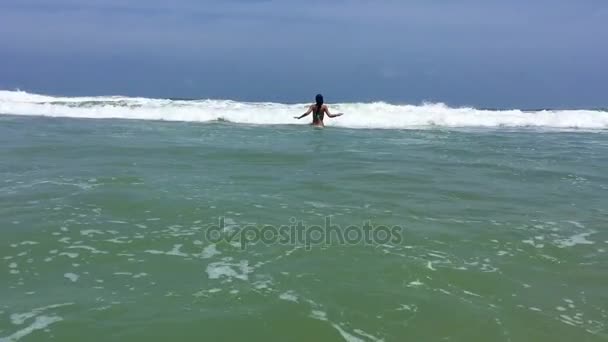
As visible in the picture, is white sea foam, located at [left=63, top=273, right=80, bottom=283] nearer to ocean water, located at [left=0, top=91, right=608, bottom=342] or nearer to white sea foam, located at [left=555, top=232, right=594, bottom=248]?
ocean water, located at [left=0, top=91, right=608, bottom=342]

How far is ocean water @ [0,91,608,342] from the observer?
13.5 ft

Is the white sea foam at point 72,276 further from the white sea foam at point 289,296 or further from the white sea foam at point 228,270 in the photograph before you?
the white sea foam at point 289,296

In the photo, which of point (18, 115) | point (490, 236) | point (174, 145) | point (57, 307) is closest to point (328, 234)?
point (490, 236)

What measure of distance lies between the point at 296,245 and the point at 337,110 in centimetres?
1841

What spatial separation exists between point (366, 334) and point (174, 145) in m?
9.97

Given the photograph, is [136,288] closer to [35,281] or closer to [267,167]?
[35,281]

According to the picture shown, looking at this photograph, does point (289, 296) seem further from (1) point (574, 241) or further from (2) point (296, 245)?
(1) point (574, 241)

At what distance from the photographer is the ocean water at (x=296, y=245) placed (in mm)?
4102

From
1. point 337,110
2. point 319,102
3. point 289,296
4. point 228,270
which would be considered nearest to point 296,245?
point 228,270

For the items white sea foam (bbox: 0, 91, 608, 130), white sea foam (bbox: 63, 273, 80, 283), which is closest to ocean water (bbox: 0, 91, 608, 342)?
white sea foam (bbox: 63, 273, 80, 283)

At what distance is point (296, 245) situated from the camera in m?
5.79

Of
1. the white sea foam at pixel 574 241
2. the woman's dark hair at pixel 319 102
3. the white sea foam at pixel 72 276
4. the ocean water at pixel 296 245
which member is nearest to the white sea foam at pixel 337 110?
the woman's dark hair at pixel 319 102

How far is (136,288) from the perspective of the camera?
4.60m

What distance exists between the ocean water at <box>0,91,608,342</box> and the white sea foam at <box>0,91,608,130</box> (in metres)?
9.59
